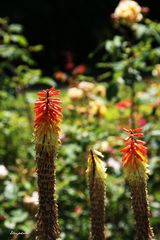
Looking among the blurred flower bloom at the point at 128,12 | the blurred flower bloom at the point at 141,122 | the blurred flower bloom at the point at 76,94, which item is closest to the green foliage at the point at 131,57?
the blurred flower bloom at the point at 128,12

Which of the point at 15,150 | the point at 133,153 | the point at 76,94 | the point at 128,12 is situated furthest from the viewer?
the point at 15,150

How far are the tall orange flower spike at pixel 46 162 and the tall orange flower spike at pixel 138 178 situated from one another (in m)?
0.26

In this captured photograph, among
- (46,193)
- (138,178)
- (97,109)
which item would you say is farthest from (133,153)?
(97,109)

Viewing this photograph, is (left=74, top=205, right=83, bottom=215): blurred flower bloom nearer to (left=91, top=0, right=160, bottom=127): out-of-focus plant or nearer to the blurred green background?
the blurred green background

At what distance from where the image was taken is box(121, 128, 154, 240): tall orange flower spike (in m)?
2.14

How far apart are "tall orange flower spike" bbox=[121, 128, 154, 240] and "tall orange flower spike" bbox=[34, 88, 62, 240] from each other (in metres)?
0.26

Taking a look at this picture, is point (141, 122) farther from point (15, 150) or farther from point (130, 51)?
point (15, 150)

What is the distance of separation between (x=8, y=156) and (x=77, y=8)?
974cm

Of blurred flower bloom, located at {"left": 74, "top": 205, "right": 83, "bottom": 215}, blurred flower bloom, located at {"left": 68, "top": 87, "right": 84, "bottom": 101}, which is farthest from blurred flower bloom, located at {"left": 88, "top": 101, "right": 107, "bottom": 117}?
blurred flower bloom, located at {"left": 74, "top": 205, "right": 83, "bottom": 215}

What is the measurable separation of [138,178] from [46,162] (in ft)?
1.10

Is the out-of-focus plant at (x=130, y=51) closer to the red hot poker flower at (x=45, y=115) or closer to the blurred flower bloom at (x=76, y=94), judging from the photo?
the blurred flower bloom at (x=76, y=94)

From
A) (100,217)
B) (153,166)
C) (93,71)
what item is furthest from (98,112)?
(93,71)

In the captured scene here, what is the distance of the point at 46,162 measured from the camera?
2125 mm

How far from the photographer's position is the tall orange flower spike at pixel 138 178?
2139 mm
